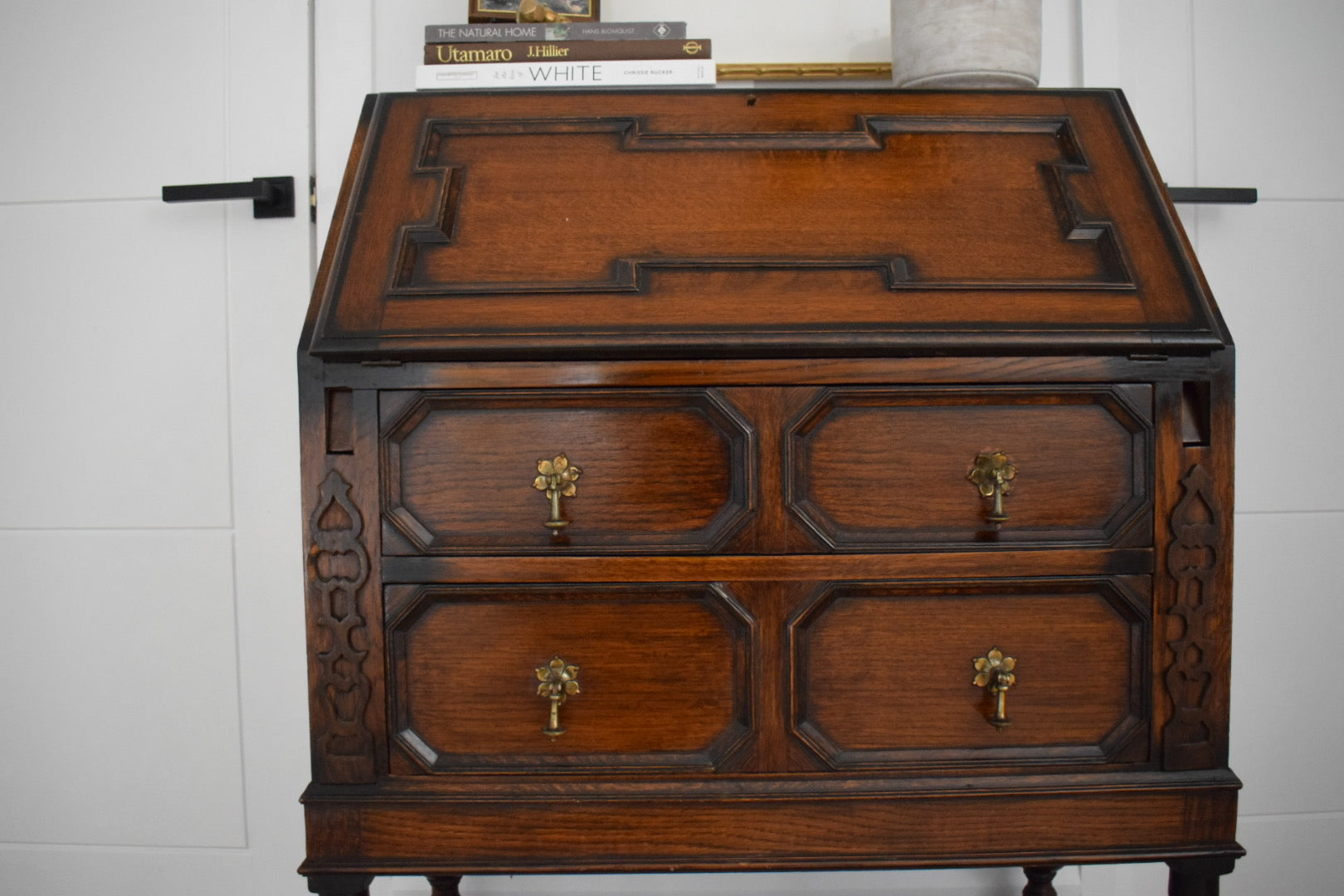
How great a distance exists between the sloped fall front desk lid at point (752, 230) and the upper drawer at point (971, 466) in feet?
0.21

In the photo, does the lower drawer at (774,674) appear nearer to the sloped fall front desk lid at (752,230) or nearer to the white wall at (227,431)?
the sloped fall front desk lid at (752,230)

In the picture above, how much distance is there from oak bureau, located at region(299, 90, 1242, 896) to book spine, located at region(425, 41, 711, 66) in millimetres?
399

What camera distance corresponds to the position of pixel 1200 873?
3.18 ft

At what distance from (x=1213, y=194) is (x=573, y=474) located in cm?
133

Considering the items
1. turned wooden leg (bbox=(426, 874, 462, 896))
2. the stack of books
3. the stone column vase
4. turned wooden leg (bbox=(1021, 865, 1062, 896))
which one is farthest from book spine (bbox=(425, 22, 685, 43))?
turned wooden leg (bbox=(1021, 865, 1062, 896))

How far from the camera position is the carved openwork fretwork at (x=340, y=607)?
0.91 metres

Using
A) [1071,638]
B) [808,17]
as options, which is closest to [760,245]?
[1071,638]

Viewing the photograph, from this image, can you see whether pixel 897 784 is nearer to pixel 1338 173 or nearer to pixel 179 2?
pixel 1338 173

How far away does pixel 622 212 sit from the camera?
102cm

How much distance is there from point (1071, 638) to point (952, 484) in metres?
0.23

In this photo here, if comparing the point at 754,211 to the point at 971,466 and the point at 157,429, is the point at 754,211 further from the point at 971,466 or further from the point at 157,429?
the point at 157,429

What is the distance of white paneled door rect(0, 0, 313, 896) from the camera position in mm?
1557

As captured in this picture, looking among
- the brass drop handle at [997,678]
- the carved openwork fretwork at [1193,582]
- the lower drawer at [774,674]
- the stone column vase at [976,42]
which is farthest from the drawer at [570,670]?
the stone column vase at [976,42]

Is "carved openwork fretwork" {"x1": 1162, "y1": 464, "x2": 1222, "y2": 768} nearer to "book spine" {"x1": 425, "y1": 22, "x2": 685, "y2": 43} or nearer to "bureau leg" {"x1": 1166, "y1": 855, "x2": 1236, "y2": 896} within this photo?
"bureau leg" {"x1": 1166, "y1": 855, "x2": 1236, "y2": 896}
